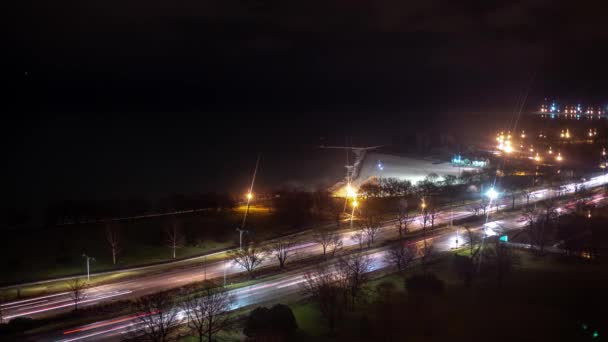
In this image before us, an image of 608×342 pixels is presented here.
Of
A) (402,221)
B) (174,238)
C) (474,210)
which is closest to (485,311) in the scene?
(402,221)

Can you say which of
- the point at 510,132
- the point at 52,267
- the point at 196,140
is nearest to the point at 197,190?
the point at 52,267

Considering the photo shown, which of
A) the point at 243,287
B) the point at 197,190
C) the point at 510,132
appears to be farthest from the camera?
the point at 510,132

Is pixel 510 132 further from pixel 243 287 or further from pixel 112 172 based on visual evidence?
pixel 243 287

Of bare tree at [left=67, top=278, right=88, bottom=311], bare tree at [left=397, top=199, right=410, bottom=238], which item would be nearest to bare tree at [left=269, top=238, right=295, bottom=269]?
bare tree at [left=397, top=199, right=410, bottom=238]

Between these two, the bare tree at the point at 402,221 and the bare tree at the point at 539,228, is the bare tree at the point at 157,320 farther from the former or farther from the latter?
the bare tree at the point at 539,228

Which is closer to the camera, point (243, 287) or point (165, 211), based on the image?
point (243, 287)

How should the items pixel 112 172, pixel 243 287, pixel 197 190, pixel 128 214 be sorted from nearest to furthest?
1. pixel 243 287
2. pixel 128 214
3. pixel 197 190
4. pixel 112 172

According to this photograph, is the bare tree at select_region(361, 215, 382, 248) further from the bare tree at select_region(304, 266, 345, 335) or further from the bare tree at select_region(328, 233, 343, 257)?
the bare tree at select_region(304, 266, 345, 335)
